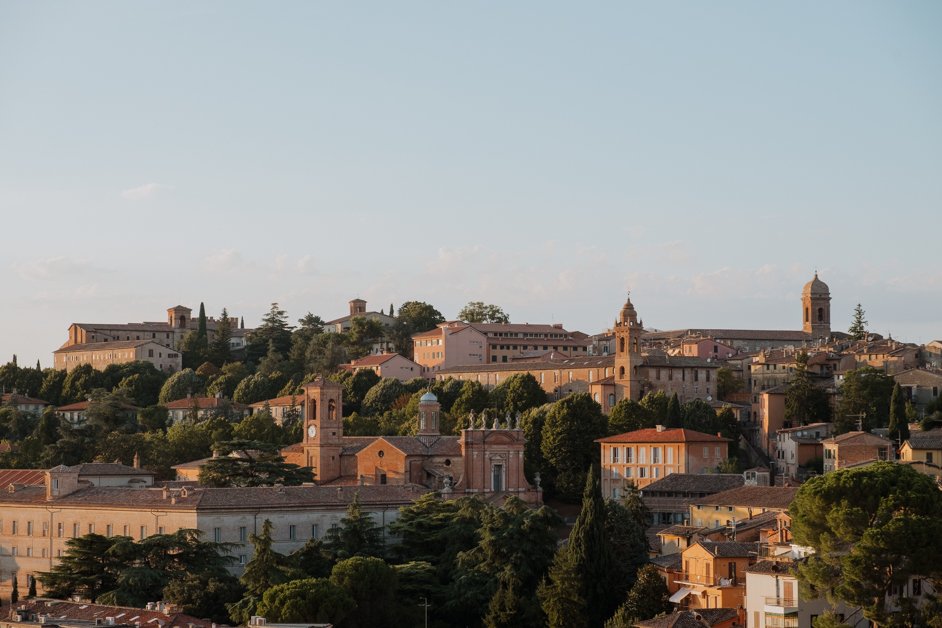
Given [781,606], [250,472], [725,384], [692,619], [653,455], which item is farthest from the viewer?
[725,384]

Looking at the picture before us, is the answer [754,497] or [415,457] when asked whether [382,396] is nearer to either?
[415,457]

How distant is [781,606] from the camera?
46.4 meters

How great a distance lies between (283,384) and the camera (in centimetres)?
10600

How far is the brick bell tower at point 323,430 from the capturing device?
7106 cm

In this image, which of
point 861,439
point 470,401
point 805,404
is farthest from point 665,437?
point 470,401

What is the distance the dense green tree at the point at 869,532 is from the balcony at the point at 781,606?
118 centimetres

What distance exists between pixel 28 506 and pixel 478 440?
17673 mm

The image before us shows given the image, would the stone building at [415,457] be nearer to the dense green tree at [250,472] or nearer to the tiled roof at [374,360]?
the dense green tree at [250,472]

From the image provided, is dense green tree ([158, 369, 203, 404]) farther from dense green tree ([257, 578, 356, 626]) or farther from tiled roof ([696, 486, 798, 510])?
dense green tree ([257, 578, 356, 626])

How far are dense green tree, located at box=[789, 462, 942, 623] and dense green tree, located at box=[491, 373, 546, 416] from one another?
40.7 meters

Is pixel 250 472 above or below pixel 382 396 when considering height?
below

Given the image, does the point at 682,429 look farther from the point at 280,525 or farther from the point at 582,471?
the point at 280,525

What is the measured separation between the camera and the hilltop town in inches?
1940

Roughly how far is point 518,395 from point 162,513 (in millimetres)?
31611
